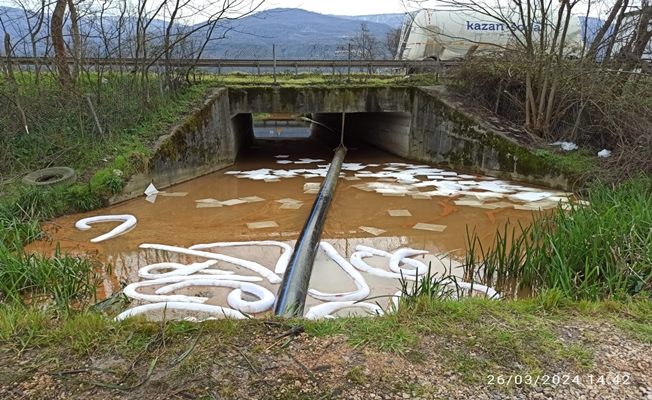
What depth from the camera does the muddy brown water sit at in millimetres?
4875

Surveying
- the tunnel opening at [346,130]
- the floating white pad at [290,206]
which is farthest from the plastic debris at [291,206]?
the tunnel opening at [346,130]

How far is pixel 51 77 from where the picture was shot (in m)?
8.86

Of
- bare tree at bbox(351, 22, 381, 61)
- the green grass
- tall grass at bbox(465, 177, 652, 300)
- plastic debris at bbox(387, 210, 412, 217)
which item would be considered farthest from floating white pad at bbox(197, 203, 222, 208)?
bare tree at bbox(351, 22, 381, 61)

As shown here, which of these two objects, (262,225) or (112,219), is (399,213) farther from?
(112,219)

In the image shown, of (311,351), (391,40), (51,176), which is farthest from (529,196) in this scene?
(391,40)

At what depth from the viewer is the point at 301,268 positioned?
173 inches

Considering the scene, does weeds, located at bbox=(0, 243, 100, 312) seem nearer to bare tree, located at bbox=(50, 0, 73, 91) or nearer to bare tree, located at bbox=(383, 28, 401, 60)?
bare tree, located at bbox=(50, 0, 73, 91)

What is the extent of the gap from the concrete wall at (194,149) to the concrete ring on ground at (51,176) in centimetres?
77

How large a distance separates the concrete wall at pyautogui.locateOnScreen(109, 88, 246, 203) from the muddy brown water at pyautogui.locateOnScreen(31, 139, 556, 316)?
0.26m

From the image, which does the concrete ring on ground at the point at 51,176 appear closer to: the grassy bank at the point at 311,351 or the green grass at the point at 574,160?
the grassy bank at the point at 311,351

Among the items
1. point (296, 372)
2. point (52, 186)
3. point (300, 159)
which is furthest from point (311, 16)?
point (296, 372)

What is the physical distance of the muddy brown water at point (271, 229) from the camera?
4.88 m

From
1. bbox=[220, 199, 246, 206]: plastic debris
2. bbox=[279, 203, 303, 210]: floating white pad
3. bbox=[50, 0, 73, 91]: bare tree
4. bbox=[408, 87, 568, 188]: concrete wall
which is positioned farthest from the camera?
bbox=[408, 87, 568, 188]: concrete wall

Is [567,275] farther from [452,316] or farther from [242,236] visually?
[242,236]
